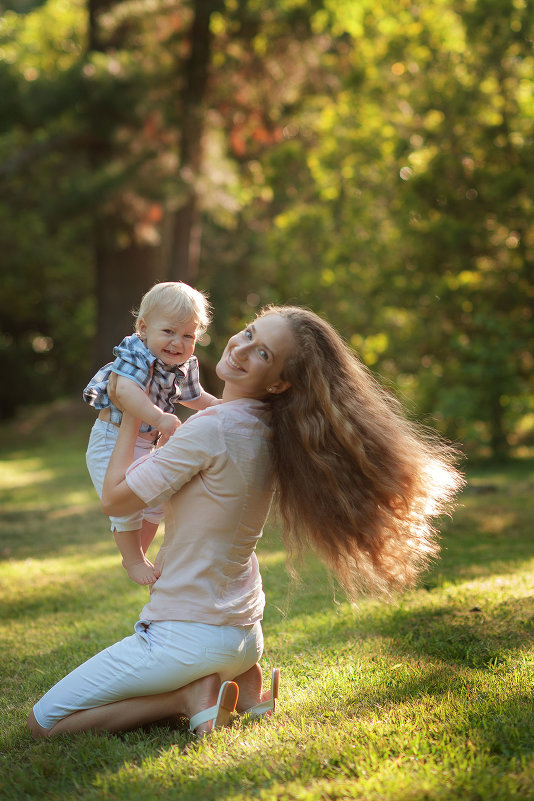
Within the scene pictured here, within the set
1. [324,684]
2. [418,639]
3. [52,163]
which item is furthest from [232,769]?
[52,163]

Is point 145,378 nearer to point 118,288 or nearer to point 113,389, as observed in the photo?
point 113,389

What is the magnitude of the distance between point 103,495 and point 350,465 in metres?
0.98

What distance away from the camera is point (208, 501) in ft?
10.4

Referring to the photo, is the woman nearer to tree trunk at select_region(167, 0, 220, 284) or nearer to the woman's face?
the woman's face

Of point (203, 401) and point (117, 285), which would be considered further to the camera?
point (117, 285)

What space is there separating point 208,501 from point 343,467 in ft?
1.77

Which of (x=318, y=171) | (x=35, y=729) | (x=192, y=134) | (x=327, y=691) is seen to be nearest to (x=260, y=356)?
(x=327, y=691)

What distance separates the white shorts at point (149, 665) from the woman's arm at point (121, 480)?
1.52ft

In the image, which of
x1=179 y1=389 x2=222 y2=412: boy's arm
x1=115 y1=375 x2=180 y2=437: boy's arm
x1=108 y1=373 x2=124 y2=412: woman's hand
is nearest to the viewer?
x1=115 y1=375 x2=180 y2=437: boy's arm

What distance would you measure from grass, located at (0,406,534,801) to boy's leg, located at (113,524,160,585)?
0.60 meters

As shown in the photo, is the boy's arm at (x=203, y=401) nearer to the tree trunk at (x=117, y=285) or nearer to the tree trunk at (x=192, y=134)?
the tree trunk at (x=192, y=134)

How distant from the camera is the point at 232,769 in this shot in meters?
2.84

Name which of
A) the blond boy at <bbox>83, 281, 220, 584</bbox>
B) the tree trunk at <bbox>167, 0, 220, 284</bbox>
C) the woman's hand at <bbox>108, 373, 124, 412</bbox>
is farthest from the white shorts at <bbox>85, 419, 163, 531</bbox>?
the tree trunk at <bbox>167, 0, 220, 284</bbox>

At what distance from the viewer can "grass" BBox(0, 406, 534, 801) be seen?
273 cm
